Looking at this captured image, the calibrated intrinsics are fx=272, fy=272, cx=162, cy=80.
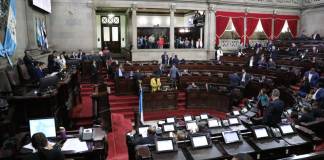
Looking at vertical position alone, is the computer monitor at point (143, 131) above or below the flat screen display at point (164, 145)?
below

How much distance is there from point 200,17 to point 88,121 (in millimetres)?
13955

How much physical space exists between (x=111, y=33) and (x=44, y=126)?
56.2ft

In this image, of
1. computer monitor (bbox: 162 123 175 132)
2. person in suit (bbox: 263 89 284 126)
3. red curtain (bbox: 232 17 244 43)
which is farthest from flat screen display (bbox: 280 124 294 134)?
red curtain (bbox: 232 17 244 43)

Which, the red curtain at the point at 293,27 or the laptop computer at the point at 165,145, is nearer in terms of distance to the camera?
the laptop computer at the point at 165,145

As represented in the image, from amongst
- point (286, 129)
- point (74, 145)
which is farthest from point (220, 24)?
point (74, 145)

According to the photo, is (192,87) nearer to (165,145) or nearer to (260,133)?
(260,133)

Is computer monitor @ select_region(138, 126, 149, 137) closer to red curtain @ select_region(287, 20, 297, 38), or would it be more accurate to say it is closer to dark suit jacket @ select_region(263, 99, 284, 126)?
dark suit jacket @ select_region(263, 99, 284, 126)

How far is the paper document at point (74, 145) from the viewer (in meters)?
4.02

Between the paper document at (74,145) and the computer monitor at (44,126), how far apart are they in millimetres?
338

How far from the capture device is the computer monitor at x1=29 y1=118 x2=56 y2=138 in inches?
172

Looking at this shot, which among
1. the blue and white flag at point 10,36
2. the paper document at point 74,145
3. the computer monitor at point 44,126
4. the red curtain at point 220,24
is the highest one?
the red curtain at point 220,24

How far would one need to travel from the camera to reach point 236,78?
1194cm

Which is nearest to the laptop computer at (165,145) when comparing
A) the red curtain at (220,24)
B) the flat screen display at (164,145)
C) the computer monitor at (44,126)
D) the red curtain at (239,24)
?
the flat screen display at (164,145)

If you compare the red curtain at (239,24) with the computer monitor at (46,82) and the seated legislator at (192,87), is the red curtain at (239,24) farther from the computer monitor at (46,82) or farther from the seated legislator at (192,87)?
the computer monitor at (46,82)
